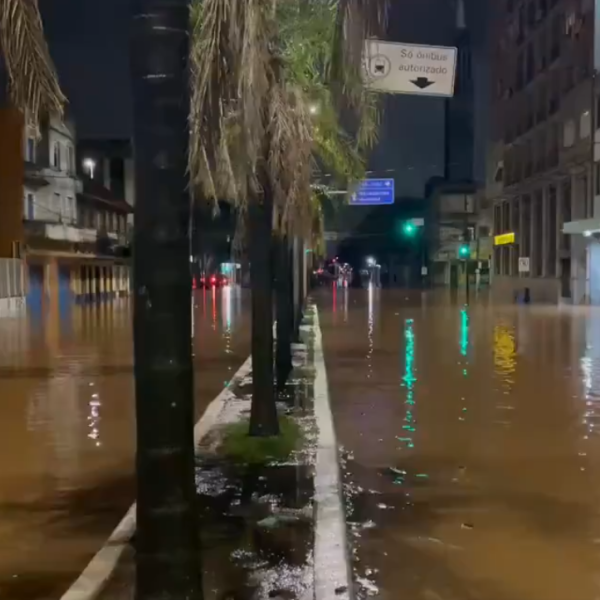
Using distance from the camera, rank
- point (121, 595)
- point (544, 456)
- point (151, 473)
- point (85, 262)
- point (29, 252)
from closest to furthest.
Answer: point (151, 473) < point (121, 595) < point (544, 456) < point (29, 252) < point (85, 262)

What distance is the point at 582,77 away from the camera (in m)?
46.4

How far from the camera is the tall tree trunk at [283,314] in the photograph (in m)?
14.6

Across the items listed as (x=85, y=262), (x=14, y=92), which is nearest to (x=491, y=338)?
(x=14, y=92)

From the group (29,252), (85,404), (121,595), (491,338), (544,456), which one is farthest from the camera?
(29,252)

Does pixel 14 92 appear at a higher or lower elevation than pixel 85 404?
higher

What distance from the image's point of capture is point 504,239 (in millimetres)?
62531

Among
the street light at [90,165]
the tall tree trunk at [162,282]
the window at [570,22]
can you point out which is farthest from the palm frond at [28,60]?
the street light at [90,165]

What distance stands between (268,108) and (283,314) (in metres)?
6.70

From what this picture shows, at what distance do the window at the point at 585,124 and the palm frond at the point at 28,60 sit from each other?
43898 mm

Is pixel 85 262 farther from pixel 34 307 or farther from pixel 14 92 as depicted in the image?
pixel 14 92

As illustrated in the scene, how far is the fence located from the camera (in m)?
37.4

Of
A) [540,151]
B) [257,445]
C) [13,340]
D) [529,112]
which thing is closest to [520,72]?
[529,112]

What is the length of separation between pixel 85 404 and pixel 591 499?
320 inches

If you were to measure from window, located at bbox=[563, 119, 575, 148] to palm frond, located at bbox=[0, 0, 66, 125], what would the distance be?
155ft
